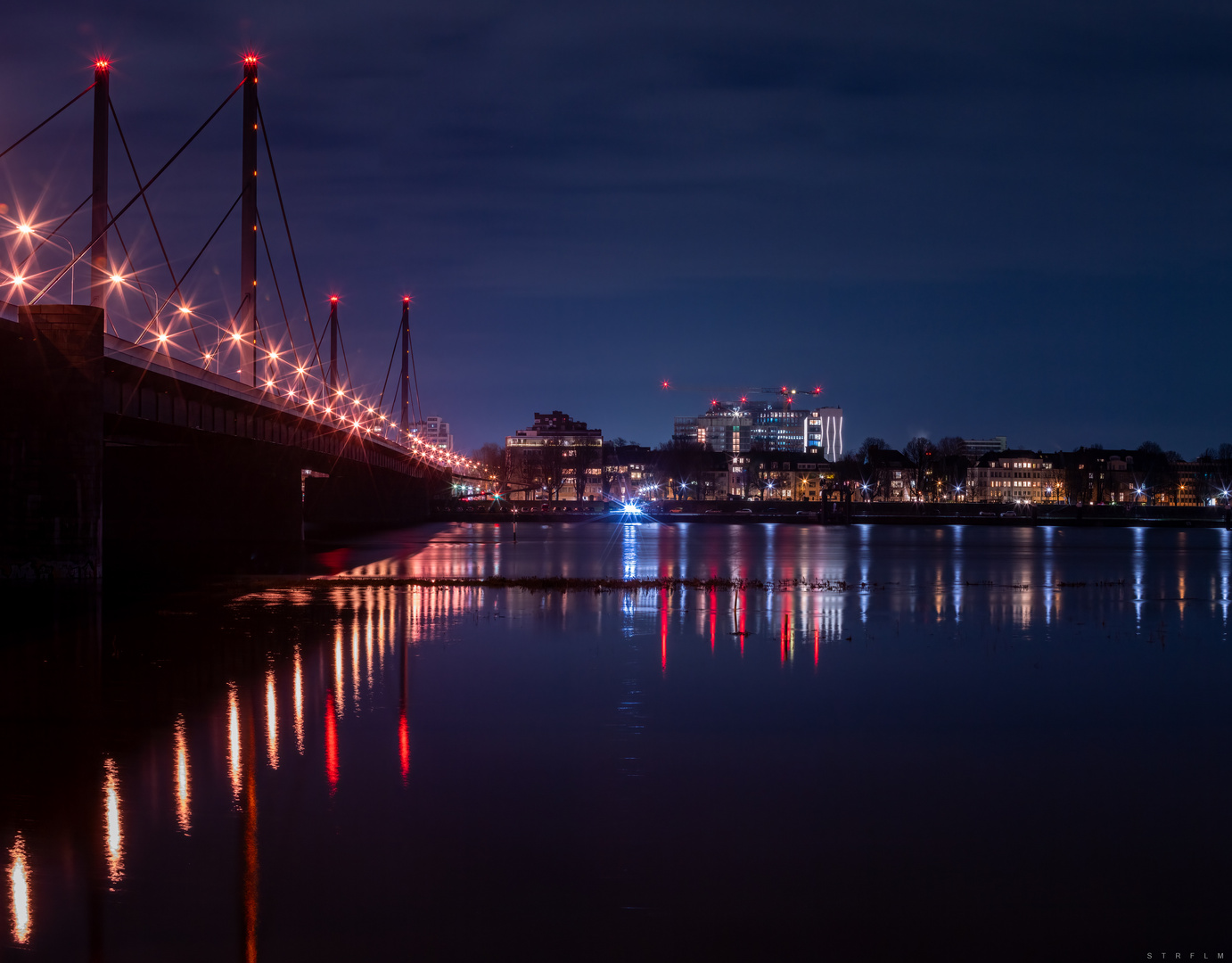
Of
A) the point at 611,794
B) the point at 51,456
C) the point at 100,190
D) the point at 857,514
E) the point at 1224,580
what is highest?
the point at 100,190

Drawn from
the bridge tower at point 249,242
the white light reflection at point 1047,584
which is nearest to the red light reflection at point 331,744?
the white light reflection at point 1047,584

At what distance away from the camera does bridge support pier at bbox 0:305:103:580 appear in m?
33.6

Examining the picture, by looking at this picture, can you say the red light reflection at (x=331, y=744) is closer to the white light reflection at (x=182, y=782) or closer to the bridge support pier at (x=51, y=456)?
the white light reflection at (x=182, y=782)

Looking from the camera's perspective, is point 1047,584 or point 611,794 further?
point 1047,584

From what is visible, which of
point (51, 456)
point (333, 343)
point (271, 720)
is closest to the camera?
point (271, 720)

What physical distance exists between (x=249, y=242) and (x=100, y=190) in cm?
1800

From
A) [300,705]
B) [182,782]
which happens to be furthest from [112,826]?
[300,705]

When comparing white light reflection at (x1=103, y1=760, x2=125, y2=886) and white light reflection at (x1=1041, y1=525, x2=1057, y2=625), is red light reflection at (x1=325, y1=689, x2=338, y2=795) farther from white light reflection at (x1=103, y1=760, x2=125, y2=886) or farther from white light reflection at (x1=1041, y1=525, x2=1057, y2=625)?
white light reflection at (x1=1041, y1=525, x2=1057, y2=625)

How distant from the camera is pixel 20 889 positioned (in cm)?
748

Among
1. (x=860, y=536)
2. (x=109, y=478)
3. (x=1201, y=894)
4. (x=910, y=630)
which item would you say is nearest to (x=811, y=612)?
(x=910, y=630)

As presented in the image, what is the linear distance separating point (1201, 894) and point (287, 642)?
1643 cm

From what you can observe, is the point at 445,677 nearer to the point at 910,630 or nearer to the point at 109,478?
the point at 910,630

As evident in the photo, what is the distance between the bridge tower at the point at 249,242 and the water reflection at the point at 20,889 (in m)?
48.5

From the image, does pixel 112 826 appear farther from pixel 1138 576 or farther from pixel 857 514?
pixel 857 514
